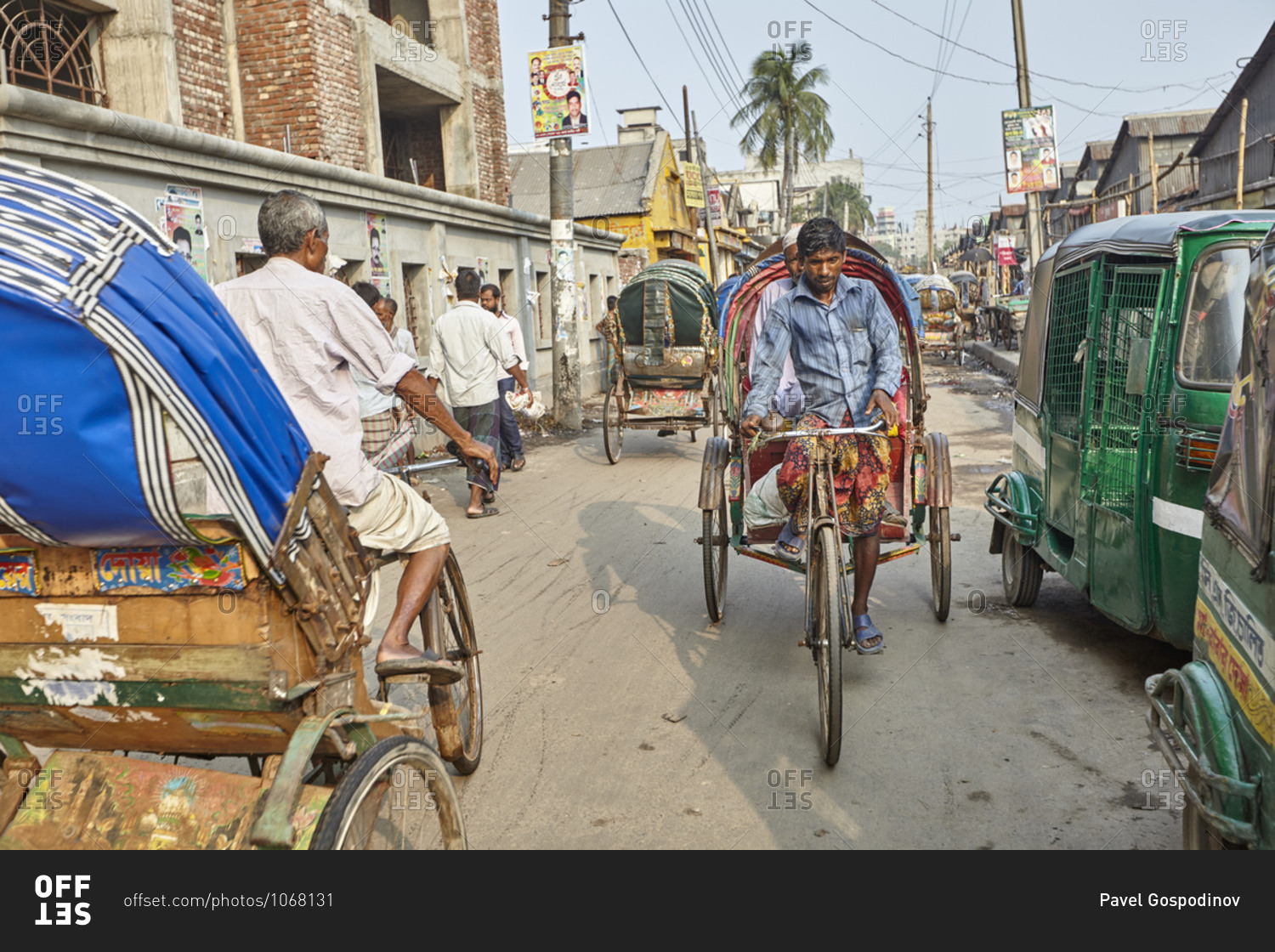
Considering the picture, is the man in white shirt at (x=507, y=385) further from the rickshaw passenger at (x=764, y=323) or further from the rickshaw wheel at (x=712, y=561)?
the rickshaw wheel at (x=712, y=561)

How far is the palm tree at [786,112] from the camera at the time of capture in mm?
49000

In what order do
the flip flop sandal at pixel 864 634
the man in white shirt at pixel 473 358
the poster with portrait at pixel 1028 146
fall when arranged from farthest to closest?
1. the poster with portrait at pixel 1028 146
2. the man in white shirt at pixel 473 358
3. the flip flop sandal at pixel 864 634

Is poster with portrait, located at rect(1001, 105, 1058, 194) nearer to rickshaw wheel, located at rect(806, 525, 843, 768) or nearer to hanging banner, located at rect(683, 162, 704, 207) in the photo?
hanging banner, located at rect(683, 162, 704, 207)

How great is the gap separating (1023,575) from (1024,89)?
58.7 feet

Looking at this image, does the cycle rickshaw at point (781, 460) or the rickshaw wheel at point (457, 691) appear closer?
the rickshaw wheel at point (457, 691)

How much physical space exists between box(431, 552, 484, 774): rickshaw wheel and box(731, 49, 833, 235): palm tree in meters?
47.1

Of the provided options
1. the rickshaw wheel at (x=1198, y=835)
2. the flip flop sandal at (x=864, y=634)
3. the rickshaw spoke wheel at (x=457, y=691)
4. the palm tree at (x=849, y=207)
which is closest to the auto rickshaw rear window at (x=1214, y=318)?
the flip flop sandal at (x=864, y=634)

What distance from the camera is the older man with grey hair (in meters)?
3.12

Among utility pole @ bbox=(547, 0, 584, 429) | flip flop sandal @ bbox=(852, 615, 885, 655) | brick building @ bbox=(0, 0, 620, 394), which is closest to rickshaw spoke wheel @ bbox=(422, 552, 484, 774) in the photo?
flip flop sandal @ bbox=(852, 615, 885, 655)

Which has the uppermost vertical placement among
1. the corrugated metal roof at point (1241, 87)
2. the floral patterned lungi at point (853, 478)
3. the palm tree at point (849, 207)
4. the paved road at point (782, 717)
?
the palm tree at point (849, 207)

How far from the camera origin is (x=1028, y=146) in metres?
19.8

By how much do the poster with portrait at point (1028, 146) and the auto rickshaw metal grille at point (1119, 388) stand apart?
16070mm

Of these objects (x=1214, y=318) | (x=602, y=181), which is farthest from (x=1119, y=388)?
(x=602, y=181)

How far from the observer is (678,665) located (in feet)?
18.1
